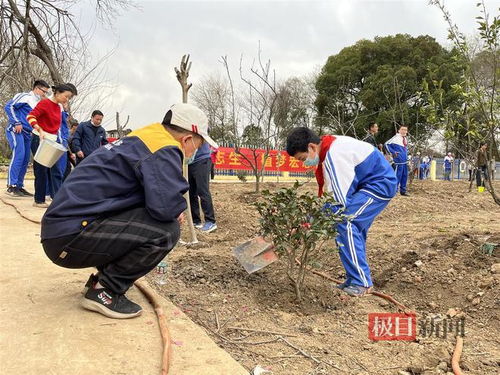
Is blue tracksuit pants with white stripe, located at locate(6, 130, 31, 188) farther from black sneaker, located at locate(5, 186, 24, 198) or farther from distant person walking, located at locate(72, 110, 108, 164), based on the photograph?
distant person walking, located at locate(72, 110, 108, 164)

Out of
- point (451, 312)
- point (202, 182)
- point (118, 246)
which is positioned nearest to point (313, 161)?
point (451, 312)

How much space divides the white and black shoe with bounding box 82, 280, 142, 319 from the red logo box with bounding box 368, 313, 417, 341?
1.41m

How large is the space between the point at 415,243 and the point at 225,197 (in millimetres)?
4722

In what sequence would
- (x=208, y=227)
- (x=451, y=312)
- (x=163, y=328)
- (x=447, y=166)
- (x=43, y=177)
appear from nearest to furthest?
(x=163, y=328), (x=451, y=312), (x=208, y=227), (x=43, y=177), (x=447, y=166)

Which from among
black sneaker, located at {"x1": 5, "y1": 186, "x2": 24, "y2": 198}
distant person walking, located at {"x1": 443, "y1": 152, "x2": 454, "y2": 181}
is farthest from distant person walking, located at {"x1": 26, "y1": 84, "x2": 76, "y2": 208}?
distant person walking, located at {"x1": 443, "y1": 152, "x2": 454, "y2": 181}

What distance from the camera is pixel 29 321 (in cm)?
209

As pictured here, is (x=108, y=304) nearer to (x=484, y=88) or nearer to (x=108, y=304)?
(x=108, y=304)

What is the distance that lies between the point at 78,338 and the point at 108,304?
0.28m

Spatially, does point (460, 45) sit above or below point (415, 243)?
above

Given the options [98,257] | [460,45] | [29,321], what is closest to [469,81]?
[460,45]

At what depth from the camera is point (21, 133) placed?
654cm

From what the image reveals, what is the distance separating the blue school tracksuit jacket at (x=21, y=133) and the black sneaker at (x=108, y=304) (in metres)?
5.06

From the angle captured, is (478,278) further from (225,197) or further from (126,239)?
(225,197)

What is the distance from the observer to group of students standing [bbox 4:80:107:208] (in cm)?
539
